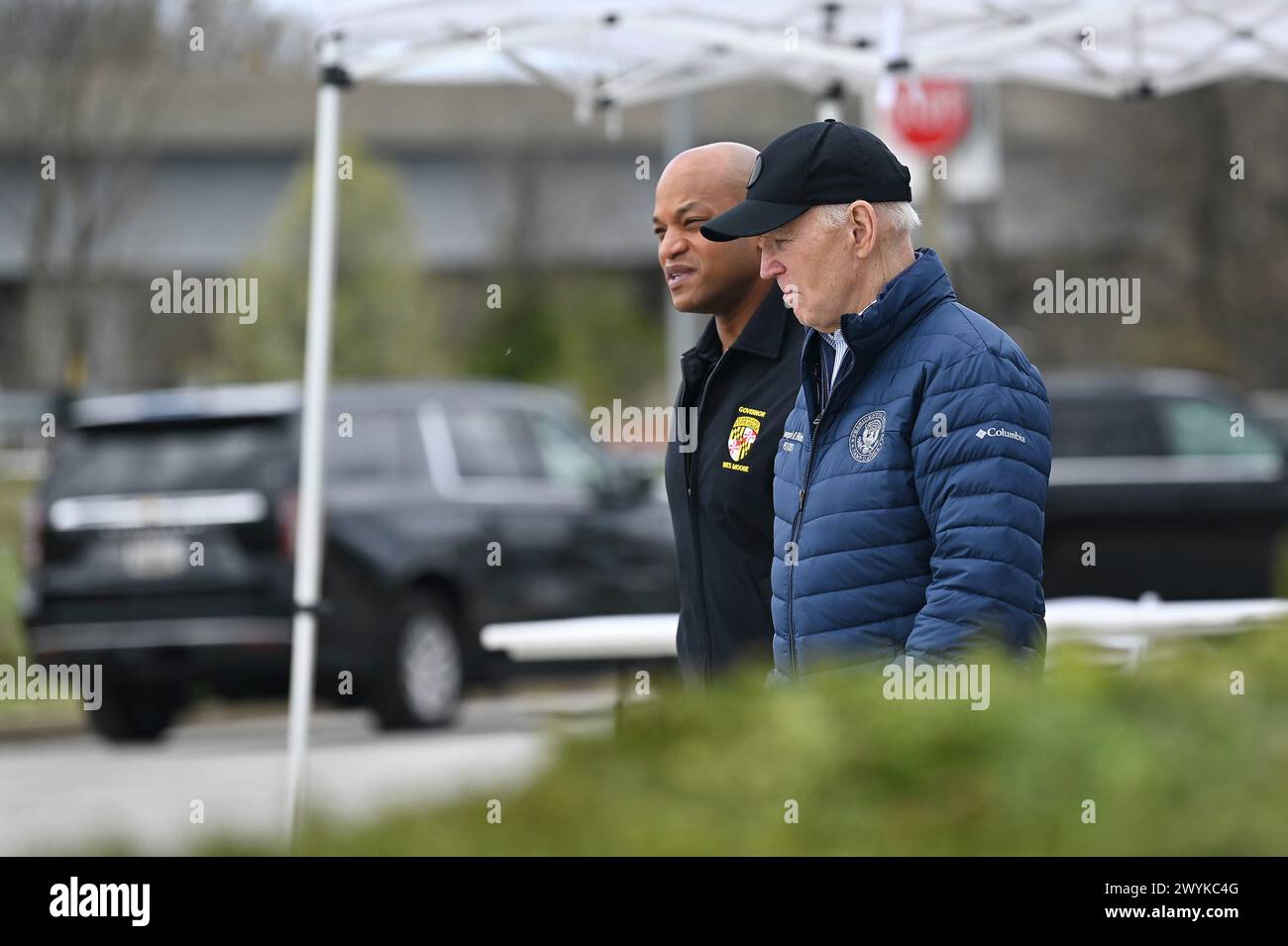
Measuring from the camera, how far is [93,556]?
12.4 m

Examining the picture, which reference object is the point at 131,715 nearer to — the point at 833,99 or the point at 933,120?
the point at 833,99

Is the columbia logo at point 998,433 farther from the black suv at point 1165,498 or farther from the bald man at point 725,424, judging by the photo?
the black suv at point 1165,498

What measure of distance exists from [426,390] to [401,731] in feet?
7.11

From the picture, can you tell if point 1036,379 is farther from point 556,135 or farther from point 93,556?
point 556,135

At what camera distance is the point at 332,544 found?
1250 centimetres

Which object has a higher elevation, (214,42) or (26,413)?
(214,42)

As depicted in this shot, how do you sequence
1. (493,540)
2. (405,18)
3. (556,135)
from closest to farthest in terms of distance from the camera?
(405,18) < (493,540) < (556,135)

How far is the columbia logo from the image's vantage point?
3.34 m

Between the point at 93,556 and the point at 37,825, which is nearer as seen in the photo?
the point at 37,825

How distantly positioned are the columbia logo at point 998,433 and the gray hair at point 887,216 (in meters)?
0.44

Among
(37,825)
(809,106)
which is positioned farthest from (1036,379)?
(809,106)

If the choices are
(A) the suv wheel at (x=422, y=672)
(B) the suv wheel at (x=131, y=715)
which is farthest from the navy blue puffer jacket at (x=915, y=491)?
(B) the suv wheel at (x=131, y=715)

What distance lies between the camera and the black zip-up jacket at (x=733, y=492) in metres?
4.12
